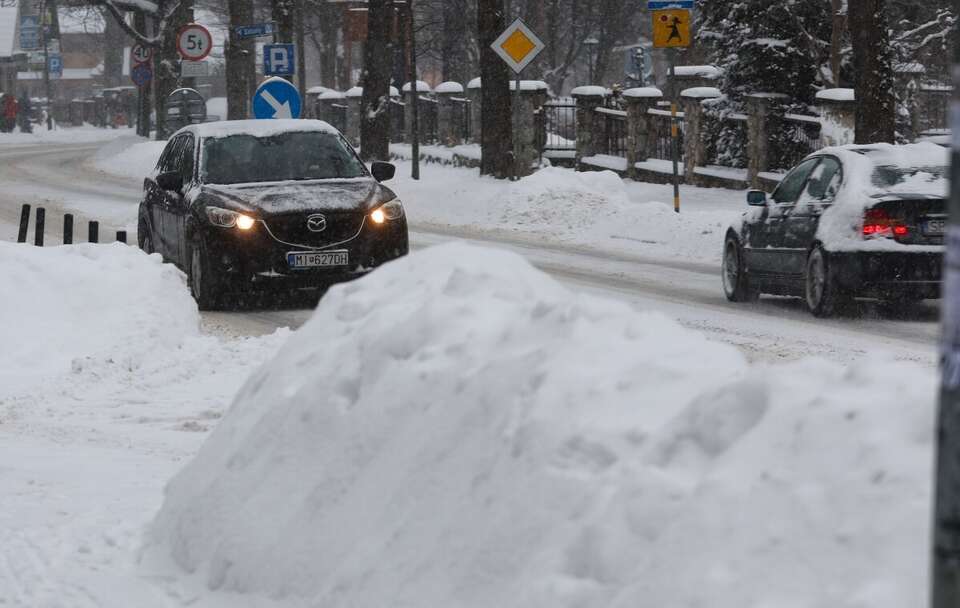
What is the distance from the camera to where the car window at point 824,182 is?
45.0 feet

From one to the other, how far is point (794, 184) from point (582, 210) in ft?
30.3

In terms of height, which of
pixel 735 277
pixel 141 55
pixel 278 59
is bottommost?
pixel 735 277

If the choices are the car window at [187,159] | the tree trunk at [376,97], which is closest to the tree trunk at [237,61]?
the tree trunk at [376,97]

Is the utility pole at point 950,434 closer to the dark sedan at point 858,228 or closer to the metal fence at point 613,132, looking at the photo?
the dark sedan at point 858,228

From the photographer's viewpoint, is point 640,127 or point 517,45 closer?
point 517,45

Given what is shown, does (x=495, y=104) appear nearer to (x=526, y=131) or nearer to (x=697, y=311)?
(x=526, y=131)

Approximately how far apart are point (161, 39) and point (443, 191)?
23.9 metres

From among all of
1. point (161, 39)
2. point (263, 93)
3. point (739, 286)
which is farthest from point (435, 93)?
point (739, 286)

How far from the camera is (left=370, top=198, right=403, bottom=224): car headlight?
14.4 meters

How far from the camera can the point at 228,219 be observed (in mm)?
14242

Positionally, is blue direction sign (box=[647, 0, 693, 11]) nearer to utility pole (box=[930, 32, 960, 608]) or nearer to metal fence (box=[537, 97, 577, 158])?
metal fence (box=[537, 97, 577, 158])

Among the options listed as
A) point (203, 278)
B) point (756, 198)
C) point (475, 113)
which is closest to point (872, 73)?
point (756, 198)

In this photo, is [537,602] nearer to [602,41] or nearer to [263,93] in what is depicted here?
[263,93]

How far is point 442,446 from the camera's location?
472 cm
